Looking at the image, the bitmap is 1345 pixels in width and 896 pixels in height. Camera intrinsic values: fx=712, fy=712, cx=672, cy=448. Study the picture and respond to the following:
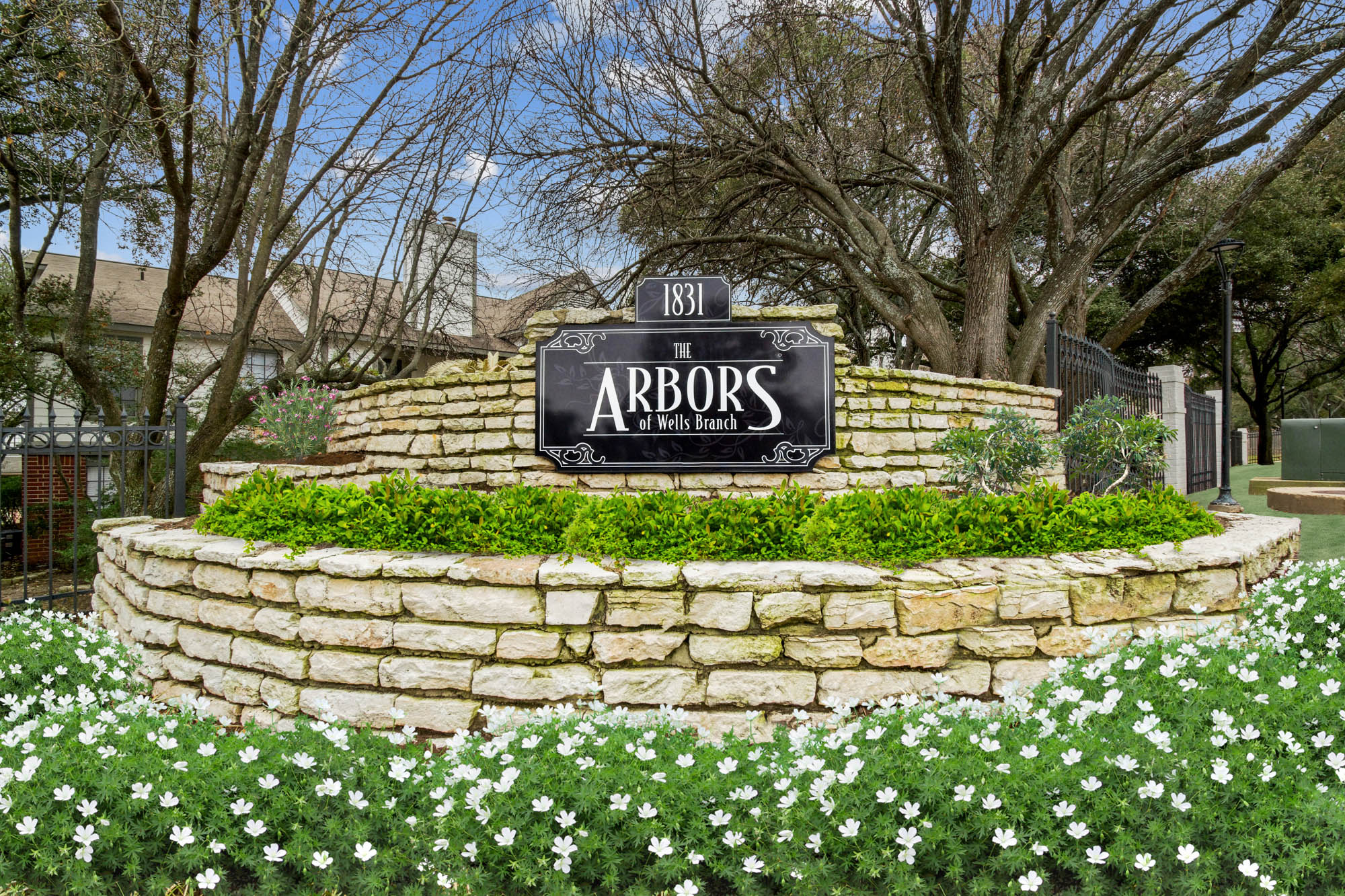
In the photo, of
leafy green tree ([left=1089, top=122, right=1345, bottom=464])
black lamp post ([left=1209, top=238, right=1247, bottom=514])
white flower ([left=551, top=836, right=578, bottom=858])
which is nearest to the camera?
white flower ([left=551, top=836, right=578, bottom=858])

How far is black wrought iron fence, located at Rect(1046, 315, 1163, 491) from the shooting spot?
731cm

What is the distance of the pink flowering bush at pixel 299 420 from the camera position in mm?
7352

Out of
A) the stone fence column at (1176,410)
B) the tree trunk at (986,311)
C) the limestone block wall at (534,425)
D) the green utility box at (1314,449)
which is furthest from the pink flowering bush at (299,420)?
the green utility box at (1314,449)

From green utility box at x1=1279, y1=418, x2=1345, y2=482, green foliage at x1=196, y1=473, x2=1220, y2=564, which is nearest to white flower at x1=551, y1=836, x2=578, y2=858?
green foliage at x1=196, y1=473, x2=1220, y2=564

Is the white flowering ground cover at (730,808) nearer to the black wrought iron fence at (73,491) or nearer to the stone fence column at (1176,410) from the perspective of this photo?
the black wrought iron fence at (73,491)

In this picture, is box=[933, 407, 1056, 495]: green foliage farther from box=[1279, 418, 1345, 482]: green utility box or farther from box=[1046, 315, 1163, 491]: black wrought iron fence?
box=[1279, 418, 1345, 482]: green utility box

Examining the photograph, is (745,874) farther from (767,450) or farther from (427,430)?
(427,430)

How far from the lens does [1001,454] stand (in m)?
4.75

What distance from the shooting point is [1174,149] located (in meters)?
8.88

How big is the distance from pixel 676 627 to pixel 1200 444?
14.7 m

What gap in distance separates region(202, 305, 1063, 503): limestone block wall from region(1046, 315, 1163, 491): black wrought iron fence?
3.99 feet

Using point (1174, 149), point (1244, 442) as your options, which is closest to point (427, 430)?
point (1174, 149)

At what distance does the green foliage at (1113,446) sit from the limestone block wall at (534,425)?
108cm

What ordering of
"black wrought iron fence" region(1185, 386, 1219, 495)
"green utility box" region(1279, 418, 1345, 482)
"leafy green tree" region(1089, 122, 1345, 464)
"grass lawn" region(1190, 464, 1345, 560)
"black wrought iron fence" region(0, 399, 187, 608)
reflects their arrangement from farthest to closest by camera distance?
"leafy green tree" region(1089, 122, 1345, 464) < "black wrought iron fence" region(1185, 386, 1219, 495) < "green utility box" region(1279, 418, 1345, 482) < "grass lawn" region(1190, 464, 1345, 560) < "black wrought iron fence" region(0, 399, 187, 608)
